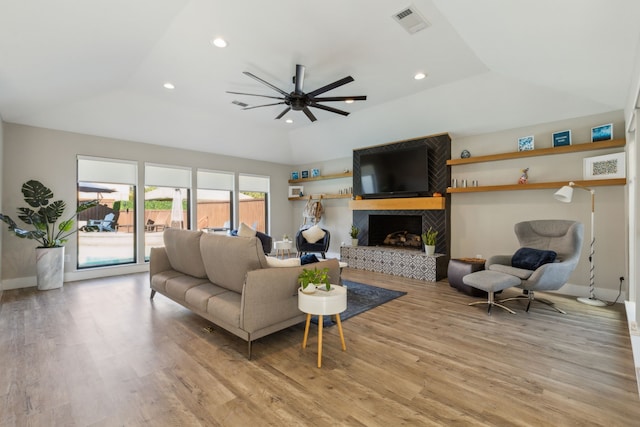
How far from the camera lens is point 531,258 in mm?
3832

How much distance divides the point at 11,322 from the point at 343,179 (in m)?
6.40

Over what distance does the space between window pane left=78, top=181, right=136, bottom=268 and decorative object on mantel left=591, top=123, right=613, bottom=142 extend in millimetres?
8151

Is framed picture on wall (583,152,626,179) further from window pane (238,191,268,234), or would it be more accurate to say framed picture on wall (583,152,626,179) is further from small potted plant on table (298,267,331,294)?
window pane (238,191,268,234)

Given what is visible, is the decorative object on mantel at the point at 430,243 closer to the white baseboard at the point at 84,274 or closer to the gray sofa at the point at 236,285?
the gray sofa at the point at 236,285

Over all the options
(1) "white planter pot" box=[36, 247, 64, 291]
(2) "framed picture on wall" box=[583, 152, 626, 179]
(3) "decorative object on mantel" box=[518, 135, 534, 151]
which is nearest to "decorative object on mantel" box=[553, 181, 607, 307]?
(2) "framed picture on wall" box=[583, 152, 626, 179]

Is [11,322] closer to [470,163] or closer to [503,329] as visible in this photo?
[503,329]

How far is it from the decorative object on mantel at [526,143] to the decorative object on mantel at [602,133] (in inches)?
28.3

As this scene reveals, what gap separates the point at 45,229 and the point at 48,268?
70cm

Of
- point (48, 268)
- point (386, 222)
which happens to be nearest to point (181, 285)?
point (48, 268)

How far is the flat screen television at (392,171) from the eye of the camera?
18.6 feet

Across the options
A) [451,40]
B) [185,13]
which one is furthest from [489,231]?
[185,13]

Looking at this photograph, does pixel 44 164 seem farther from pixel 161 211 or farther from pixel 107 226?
pixel 161 211

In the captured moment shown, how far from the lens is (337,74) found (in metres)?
4.11

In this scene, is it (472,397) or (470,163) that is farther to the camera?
(470,163)
